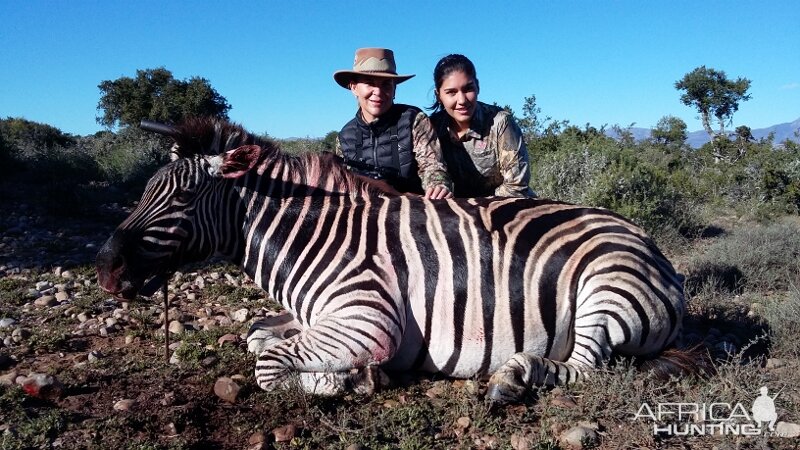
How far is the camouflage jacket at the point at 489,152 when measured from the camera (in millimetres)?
5457

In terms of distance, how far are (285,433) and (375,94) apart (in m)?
3.05

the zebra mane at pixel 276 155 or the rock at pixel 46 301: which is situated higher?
the zebra mane at pixel 276 155

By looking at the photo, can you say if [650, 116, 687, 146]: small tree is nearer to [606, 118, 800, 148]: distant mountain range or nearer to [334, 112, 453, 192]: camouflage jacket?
[606, 118, 800, 148]: distant mountain range

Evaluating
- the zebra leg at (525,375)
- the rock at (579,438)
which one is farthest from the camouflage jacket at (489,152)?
the rock at (579,438)

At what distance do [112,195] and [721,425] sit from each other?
11.0 metres

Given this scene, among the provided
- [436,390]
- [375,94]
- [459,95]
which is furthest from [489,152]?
[436,390]

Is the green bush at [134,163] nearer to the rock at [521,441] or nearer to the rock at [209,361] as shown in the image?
the rock at [209,361]

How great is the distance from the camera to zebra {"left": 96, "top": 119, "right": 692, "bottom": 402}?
3287mm

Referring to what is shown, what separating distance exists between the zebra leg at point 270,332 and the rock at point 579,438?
78.8 inches

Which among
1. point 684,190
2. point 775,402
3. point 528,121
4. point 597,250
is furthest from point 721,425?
point 528,121

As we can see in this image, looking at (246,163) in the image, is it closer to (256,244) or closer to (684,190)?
(256,244)

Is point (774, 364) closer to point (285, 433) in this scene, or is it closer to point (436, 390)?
point (436, 390)

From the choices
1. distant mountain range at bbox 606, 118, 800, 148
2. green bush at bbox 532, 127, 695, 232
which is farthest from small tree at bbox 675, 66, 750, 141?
green bush at bbox 532, 127, 695, 232

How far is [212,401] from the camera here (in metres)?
3.31
